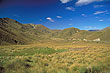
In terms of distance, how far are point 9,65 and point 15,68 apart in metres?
0.60

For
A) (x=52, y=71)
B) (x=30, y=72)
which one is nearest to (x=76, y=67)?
(x=52, y=71)

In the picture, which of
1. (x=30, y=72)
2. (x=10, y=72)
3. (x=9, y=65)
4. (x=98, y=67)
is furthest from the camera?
(x=98, y=67)

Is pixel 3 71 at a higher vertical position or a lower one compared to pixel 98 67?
higher

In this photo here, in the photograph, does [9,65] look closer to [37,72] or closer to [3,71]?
[3,71]

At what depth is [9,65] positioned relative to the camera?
5594mm

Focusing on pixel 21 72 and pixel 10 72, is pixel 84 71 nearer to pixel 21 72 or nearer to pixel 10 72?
pixel 21 72

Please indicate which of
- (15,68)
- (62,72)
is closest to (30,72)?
(15,68)

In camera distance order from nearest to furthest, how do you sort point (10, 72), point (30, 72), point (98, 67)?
point (10, 72)
point (30, 72)
point (98, 67)

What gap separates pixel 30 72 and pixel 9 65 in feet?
5.67

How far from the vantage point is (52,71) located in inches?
224

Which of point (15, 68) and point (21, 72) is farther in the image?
point (15, 68)

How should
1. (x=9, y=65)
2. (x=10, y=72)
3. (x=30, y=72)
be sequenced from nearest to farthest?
(x=10, y=72) < (x=30, y=72) < (x=9, y=65)

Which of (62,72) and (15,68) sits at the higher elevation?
(15,68)

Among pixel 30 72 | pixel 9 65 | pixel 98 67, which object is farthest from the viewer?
pixel 98 67
